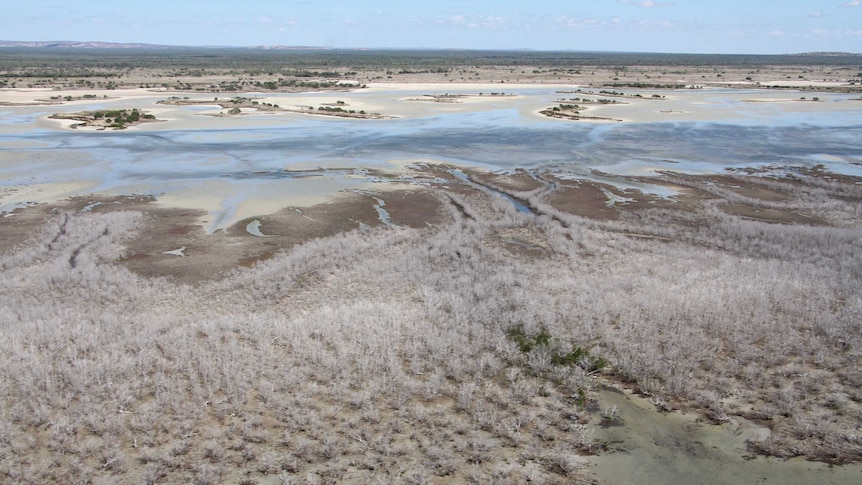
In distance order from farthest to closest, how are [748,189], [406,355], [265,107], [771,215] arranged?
[265,107] → [748,189] → [771,215] → [406,355]

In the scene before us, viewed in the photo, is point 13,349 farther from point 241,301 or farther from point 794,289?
point 794,289

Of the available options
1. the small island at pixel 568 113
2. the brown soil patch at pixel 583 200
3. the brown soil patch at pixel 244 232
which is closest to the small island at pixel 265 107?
the small island at pixel 568 113

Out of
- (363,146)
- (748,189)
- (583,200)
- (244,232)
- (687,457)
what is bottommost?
(687,457)

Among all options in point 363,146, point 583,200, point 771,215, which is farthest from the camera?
point 363,146

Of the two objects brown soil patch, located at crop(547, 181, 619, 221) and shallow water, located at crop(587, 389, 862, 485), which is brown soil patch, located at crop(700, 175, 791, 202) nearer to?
brown soil patch, located at crop(547, 181, 619, 221)

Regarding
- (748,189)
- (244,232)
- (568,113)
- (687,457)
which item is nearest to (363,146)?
(244,232)

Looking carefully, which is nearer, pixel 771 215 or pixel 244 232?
pixel 244 232

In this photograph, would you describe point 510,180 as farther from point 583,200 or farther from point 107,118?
point 107,118

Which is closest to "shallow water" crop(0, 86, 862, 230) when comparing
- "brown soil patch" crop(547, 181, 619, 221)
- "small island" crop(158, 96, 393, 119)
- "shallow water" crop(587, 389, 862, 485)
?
"small island" crop(158, 96, 393, 119)
